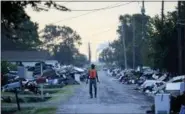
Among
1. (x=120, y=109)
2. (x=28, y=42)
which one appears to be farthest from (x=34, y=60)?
(x=120, y=109)

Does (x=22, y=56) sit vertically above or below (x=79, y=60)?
above

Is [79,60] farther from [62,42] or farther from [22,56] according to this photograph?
[22,56]

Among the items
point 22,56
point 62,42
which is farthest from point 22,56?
point 62,42

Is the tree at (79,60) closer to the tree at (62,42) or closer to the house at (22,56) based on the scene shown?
the tree at (62,42)

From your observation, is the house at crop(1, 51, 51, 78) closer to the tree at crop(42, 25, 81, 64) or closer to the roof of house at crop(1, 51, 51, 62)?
the roof of house at crop(1, 51, 51, 62)

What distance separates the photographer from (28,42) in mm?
107938

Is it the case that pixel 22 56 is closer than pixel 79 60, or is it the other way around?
pixel 22 56

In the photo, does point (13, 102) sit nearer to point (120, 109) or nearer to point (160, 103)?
point (120, 109)

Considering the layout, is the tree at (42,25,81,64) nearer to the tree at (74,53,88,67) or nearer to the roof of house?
the tree at (74,53,88,67)

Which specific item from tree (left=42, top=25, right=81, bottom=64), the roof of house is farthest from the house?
tree (left=42, top=25, right=81, bottom=64)

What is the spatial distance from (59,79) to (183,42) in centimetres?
1921

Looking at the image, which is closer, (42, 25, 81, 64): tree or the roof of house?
the roof of house

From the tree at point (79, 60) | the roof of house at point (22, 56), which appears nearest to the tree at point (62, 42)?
the tree at point (79, 60)

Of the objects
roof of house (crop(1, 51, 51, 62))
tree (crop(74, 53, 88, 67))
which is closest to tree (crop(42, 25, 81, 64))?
tree (crop(74, 53, 88, 67))
